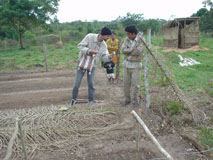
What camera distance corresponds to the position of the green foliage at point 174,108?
369 cm

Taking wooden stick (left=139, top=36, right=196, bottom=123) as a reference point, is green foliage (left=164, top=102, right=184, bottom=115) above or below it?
below

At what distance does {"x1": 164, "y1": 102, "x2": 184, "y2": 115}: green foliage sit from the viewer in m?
3.69

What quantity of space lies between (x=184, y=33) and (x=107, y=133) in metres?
13.5

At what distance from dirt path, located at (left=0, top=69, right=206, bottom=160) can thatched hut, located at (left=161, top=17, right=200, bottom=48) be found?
1056 cm

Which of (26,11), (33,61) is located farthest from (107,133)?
(26,11)

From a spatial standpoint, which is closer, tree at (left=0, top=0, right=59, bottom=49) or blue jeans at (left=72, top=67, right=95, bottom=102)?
blue jeans at (left=72, top=67, right=95, bottom=102)

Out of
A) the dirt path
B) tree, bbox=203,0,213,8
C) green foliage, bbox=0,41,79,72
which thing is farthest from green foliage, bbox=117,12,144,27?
the dirt path

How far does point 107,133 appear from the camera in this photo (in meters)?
3.08

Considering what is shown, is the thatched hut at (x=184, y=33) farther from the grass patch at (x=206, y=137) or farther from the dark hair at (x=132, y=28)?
the grass patch at (x=206, y=137)

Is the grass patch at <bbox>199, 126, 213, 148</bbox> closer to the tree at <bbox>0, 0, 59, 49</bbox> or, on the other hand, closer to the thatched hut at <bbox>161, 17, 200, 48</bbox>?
the thatched hut at <bbox>161, 17, 200, 48</bbox>

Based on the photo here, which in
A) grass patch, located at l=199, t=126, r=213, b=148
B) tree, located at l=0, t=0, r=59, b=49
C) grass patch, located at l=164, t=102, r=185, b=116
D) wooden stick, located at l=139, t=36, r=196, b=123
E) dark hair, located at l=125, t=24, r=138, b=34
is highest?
tree, located at l=0, t=0, r=59, b=49

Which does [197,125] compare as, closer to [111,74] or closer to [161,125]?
[161,125]

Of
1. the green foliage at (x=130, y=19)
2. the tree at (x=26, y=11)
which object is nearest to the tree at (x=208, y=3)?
the green foliage at (x=130, y=19)

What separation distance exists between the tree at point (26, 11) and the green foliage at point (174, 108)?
50.5ft
